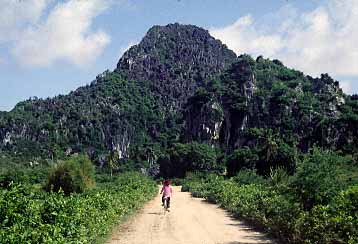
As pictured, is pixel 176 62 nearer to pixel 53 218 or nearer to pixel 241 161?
pixel 241 161

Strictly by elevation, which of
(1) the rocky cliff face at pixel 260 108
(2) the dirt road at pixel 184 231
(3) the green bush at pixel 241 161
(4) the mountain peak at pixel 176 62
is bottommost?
(2) the dirt road at pixel 184 231

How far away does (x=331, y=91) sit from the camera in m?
118

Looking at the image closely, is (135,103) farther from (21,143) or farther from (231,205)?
(231,205)

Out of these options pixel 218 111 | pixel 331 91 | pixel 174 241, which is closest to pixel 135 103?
pixel 218 111

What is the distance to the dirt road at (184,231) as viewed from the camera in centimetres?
1512

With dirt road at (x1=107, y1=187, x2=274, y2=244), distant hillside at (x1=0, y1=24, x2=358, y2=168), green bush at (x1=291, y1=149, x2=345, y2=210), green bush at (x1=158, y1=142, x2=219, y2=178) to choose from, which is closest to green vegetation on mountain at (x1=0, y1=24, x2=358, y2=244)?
green bush at (x1=291, y1=149, x2=345, y2=210)

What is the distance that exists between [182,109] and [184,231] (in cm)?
14292

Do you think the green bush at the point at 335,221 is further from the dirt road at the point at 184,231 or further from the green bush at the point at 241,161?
the green bush at the point at 241,161

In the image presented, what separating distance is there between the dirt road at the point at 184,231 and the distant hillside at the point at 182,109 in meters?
50.6

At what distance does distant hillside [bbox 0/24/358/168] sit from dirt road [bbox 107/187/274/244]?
50.6 m

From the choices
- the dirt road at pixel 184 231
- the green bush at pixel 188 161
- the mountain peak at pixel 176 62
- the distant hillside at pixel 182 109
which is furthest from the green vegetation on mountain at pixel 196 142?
the dirt road at pixel 184 231

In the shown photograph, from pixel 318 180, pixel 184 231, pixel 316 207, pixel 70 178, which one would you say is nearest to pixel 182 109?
pixel 70 178

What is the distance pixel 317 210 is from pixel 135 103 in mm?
152748

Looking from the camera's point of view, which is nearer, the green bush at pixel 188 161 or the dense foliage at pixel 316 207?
the dense foliage at pixel 316 207
